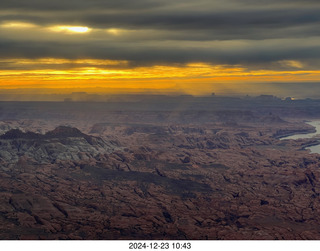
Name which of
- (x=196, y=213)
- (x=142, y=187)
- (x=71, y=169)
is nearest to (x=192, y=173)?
(x=142, y=187)

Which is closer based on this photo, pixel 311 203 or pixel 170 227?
pixel 170 227

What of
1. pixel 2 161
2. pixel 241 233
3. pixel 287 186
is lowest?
pixel 241 233

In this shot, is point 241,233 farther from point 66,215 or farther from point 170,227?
point 66,215

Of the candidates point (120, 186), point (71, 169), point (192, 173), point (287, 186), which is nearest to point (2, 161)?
point (71, 169)

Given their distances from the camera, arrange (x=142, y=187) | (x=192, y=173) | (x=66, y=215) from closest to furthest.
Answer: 1. (x=66, y=215)
2. (x=142, y=187)
3. (x=192, y=173)

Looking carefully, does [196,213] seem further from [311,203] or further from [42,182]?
[42,182]

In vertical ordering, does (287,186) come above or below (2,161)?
below

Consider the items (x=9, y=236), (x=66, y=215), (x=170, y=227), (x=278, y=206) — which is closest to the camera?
(x=9, y=236)

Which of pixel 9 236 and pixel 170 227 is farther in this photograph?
pixel 170 227

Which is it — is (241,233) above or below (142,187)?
below
